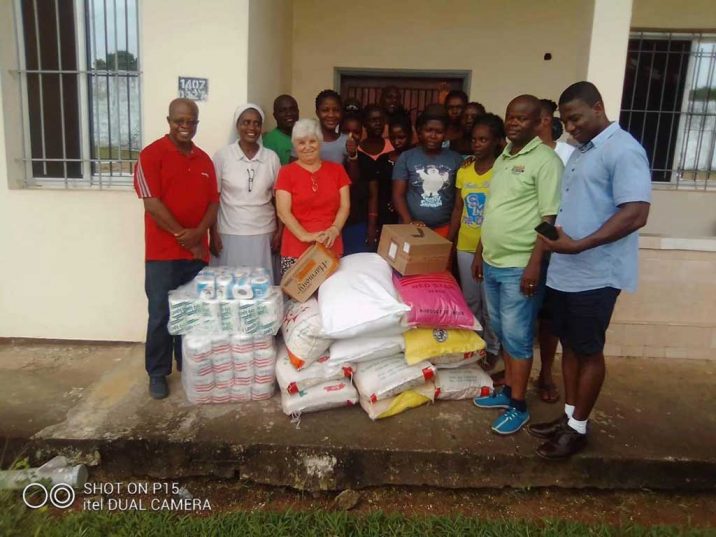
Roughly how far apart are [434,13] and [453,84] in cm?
70

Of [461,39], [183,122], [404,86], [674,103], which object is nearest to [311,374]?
[183,122]

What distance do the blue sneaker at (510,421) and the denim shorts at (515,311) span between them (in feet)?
1.04

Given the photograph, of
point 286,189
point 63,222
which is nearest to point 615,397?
point 286,189

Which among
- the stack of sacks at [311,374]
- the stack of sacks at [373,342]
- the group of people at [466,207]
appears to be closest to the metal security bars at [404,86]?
the group of people at [466,207]

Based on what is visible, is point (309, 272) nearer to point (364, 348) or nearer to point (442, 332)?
point (364, 348)

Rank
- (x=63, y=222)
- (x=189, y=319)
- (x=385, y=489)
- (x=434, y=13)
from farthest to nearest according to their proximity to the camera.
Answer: (x=434, y=13) → (x=63, y=222) → (x=189, y=319) → (x=385, y=489)

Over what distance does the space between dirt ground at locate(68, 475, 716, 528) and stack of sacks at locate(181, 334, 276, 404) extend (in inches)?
19.7

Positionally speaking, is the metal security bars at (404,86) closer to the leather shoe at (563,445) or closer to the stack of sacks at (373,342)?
the stack of sacks at (373,342)

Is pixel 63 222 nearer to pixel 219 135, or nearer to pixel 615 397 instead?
pixel 219 135

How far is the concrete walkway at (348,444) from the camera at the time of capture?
2760mm

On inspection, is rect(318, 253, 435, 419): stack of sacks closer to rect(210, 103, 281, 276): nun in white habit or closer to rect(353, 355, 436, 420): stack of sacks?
rect(353, 355, 436, 420): stack of sacks

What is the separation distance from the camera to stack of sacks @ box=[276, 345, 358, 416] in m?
3.01

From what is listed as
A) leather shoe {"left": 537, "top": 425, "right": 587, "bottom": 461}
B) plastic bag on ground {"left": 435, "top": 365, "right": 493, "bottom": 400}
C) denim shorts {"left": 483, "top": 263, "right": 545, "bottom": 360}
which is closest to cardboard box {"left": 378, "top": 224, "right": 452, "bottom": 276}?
denim shorts {"left": 483, "top": 263, "right": 545, "bottom": 360}

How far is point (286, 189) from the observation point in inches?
131
